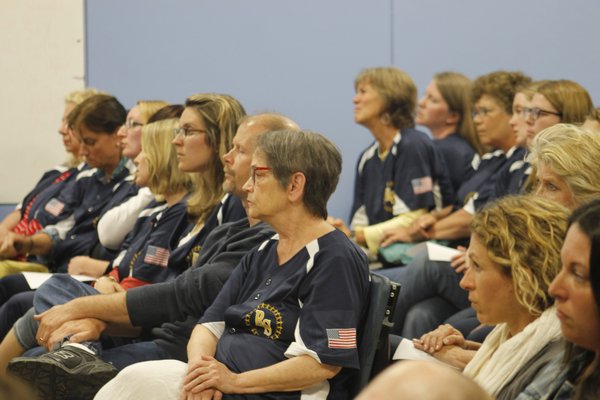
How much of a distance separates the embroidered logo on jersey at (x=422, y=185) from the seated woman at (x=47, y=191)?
1.87m

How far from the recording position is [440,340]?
255 centimetres

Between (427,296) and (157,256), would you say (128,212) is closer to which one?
(157,256)

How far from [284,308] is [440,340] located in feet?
1.39

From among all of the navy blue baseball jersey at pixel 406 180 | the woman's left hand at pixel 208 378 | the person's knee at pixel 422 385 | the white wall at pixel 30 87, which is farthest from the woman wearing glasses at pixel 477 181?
the white wall at pixel 30 87

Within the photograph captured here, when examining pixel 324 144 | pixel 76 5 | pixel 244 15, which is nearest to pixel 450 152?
pixel 244 15

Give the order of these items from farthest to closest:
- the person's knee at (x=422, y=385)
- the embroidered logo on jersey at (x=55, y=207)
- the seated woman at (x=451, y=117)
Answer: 1. the embroidered logo on jersey at (x=55, y=207)
2. the seated woman at (x=451, y=117)
3. the person's knee at (x=422, y=385)

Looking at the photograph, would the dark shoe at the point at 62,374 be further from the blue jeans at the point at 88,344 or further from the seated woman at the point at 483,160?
the seated woman at the point at 483,160

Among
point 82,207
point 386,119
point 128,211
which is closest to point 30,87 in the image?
point 82,207

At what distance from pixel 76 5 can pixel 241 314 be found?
12.6 feet

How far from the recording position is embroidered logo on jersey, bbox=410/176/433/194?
431 cm

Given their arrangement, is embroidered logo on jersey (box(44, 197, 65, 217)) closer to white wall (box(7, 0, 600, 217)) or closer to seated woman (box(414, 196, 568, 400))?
white wall (box(7, 0, 600, 217))

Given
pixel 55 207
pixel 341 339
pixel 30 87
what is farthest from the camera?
pixel 30 87

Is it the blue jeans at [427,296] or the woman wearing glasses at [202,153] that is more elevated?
the woman wearing glasses at [202,153]

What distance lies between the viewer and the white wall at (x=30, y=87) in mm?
5949
